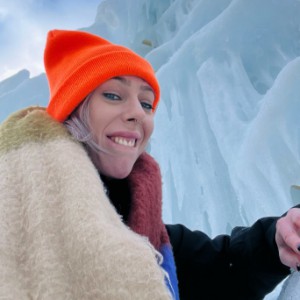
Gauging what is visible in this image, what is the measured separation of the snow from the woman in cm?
133

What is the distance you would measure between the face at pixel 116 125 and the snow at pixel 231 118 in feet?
5.09

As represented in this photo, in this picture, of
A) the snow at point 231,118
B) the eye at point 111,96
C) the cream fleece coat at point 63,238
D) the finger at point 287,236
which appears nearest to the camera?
the cream fleece coat at point 63,238

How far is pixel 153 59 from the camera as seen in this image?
12.2 ft

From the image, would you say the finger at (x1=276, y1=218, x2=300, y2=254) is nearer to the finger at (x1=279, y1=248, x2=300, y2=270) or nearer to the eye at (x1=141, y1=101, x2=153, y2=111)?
the finger at (x1=279, y1=248, x2=300, y2=270)

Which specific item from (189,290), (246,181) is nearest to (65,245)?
(189,290)

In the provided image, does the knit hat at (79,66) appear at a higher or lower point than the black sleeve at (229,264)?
higher

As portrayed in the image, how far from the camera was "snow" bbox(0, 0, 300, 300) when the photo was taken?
2199 mm

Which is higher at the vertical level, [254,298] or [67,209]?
[67,209]

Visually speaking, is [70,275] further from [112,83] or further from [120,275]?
[112,83]

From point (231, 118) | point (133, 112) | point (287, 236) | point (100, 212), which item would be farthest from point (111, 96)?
point (231, 118)

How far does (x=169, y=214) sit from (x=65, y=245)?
8.20 ft

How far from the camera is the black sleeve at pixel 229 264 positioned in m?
0.81

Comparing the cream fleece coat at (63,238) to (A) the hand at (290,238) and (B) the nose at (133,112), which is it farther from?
(A) the hand at (290,238)

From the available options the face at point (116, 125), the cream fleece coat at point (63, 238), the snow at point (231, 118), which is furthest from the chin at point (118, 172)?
the snow at point (231, 118)
